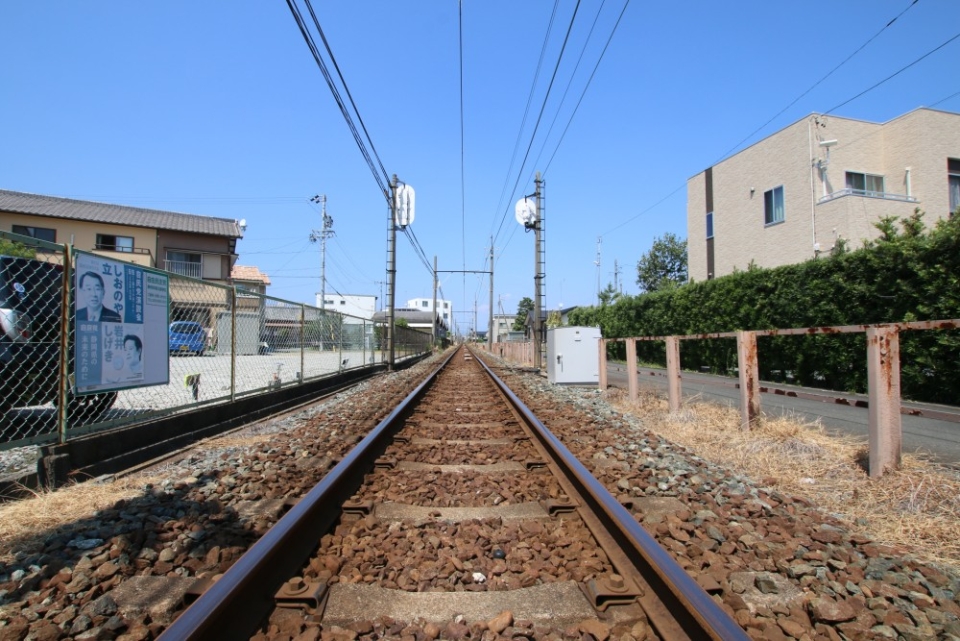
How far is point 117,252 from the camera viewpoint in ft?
123

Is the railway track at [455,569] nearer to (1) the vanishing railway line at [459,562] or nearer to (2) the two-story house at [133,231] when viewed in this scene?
(1) the vanishing railway line at [459,562]

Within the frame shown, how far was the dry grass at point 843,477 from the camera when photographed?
3.38 m

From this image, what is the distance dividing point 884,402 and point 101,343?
6.68 meters

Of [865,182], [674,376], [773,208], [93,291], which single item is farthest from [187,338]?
[865,182]

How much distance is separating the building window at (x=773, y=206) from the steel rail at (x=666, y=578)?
2250cm

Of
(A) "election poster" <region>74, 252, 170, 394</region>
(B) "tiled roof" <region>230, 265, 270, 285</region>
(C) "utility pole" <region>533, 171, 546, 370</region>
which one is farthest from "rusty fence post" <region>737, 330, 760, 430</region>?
(B) "tiled roof" <region>230, 265, 270, 285</region>

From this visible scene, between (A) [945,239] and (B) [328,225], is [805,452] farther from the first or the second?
(B) [328,225]

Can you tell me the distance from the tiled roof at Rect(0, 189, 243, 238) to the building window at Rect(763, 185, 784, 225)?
34653 mm

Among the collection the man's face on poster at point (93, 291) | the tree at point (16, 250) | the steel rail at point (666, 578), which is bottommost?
the steel rail at point (666, 578)

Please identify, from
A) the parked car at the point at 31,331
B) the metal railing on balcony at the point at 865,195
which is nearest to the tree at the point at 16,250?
the parked car at the point at 31,331

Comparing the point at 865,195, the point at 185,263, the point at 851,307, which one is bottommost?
the point at 851,307

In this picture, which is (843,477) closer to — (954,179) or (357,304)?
(954,179)

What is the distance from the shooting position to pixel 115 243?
126ft

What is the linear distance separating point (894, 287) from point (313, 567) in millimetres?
11517
